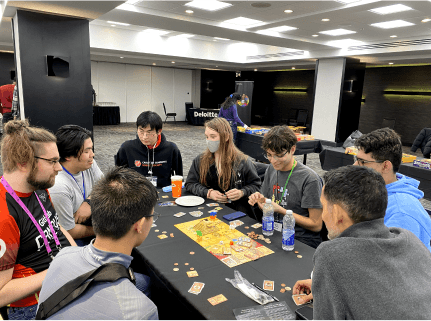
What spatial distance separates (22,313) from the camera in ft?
4.52

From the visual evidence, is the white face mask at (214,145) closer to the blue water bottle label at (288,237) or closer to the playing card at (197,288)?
the blue water bottle label at (288,237)

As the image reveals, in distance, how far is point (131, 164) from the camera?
2.97 m

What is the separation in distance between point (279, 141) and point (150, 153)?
150 centimetres

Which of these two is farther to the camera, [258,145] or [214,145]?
[258,145]

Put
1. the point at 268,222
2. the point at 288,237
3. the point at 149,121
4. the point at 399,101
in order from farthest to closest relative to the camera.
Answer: the point at 399,101, the point at 149,121, the point at 268,222, the point at 288,237

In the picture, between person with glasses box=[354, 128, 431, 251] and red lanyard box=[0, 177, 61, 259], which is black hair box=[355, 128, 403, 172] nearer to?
→ person with glasses box=[354, 128, 431, 251]

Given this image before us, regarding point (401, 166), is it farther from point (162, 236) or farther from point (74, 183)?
point (74, 183)

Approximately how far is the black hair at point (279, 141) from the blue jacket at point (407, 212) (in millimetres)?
657

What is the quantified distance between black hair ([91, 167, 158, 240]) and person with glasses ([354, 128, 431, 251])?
116 centimetres

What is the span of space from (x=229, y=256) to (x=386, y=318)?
0.83 metres

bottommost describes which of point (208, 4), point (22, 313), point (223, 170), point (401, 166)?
point (22, 313)

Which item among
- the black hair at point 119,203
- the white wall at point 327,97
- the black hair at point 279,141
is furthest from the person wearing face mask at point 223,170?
the white wall at point 327,97

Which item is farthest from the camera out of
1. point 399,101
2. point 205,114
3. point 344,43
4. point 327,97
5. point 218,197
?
→ point 205,114

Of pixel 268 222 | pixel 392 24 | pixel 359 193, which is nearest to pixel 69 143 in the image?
pixel 268 222
